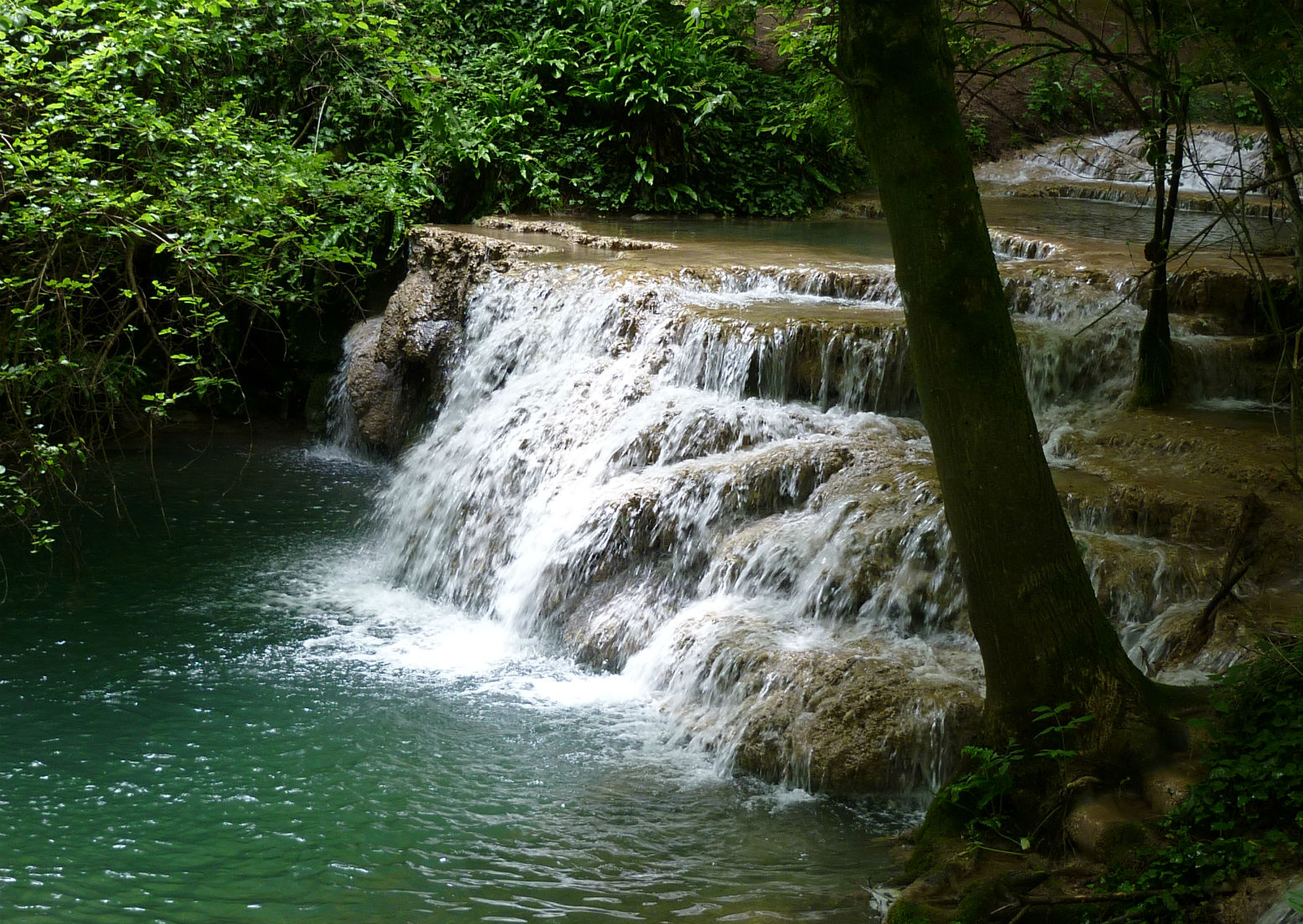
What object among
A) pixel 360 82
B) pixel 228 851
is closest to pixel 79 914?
pixel 228 851

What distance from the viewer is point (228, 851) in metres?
4.97

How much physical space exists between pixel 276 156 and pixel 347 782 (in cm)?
519

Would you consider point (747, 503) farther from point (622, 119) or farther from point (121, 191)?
point (622, 119)

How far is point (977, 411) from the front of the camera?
4.04 metres

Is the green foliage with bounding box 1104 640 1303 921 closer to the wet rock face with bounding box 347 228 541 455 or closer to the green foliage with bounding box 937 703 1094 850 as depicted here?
the green foliage with bounding box 937 703 1094 850

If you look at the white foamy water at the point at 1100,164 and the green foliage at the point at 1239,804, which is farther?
the white foamy water at the point at 1100,164

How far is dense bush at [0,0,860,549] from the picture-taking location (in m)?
6.45

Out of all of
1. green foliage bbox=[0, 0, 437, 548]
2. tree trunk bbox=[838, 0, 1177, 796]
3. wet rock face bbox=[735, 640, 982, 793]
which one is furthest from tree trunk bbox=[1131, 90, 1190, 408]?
green foliage bbox=[0, 0, 437, 548]

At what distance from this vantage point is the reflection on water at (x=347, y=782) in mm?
4617

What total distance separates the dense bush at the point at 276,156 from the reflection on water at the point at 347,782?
3.76ft

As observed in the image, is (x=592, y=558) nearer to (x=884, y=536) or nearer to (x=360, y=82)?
(x=884, y=536)

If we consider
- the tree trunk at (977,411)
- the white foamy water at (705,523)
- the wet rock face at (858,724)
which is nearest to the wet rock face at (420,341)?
the white foamy water at (705,523)

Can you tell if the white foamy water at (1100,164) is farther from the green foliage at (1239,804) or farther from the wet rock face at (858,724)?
the green foliage at (1239,804)

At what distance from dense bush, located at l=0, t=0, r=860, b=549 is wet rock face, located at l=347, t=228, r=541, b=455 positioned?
2.00 feet
